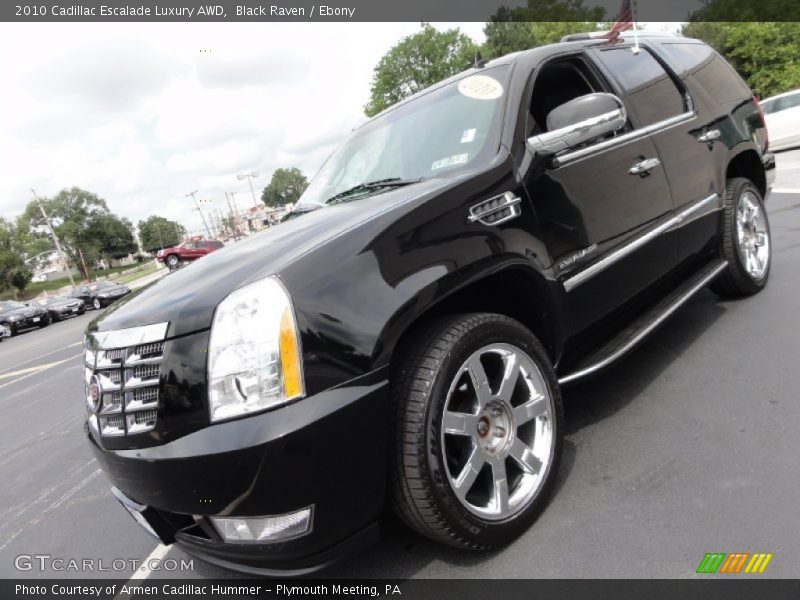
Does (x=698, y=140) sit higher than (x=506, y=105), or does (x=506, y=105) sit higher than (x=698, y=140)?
(x=506, y=105)

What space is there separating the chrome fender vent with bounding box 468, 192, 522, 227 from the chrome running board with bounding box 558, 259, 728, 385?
77 cm

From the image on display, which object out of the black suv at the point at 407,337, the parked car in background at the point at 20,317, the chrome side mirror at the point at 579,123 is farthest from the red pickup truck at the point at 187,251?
the chrome side mirror at the point at 579,123

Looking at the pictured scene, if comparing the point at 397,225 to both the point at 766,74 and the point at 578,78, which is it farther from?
the point at 766,74

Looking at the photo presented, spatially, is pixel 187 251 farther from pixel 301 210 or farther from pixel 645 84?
pixel 645 84

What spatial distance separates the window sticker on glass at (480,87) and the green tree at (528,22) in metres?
52.2

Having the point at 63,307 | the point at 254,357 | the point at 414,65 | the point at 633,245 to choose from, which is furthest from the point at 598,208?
the point at 414,65

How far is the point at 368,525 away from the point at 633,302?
1959mm

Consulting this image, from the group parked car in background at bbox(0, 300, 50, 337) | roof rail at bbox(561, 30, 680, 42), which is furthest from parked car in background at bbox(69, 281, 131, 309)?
roof rail at bbox(561, 30, 680, 42)

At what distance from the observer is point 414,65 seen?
52719mm

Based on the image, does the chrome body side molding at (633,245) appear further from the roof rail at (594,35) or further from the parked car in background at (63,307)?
the parked car in background at (63,307)

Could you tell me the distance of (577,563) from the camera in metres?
1.98

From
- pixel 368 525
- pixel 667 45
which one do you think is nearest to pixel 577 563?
pixel 368 525

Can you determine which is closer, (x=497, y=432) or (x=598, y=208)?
(x=497, y=432)

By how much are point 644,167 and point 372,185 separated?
4.85ft
